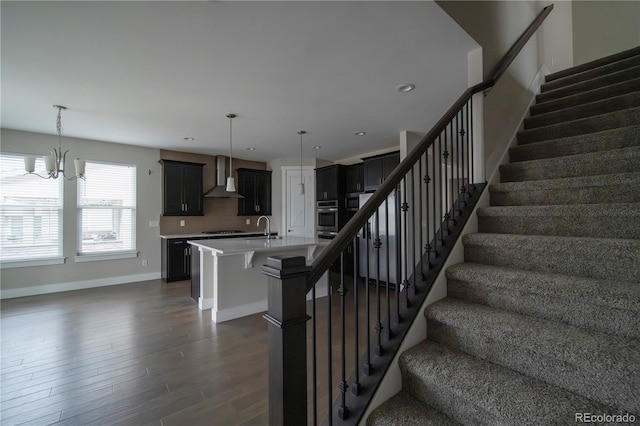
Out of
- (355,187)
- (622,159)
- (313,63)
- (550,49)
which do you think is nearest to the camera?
(622,159)

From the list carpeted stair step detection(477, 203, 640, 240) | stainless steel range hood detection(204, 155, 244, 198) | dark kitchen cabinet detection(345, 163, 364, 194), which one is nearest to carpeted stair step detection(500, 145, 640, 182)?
carpeted stair step detection(477, 203, 640, 240)

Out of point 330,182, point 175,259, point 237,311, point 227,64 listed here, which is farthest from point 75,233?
point 330,182

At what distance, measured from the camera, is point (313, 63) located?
2.46m

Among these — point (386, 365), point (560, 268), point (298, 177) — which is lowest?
point (386, 365)

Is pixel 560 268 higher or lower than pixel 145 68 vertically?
lower

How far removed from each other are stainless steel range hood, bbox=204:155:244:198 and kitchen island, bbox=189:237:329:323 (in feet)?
6.73

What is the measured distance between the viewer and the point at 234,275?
11.5 feet

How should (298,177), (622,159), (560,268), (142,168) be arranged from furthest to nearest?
(298,177) < (142,168) < (622,159) < (560,268)

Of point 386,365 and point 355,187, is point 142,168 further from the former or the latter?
point 386,365

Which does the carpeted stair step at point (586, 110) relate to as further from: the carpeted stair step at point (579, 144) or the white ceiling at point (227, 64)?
the white ceiling at point (227, 64)

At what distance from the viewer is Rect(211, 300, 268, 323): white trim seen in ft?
10.9

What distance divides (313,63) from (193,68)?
3.58ft

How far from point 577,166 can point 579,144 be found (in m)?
0.32

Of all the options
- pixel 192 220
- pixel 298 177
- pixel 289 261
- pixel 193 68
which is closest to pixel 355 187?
pixel 298 177
